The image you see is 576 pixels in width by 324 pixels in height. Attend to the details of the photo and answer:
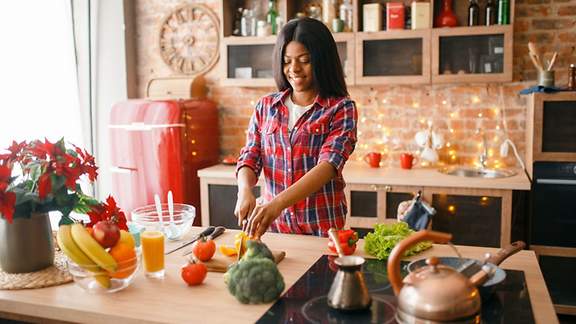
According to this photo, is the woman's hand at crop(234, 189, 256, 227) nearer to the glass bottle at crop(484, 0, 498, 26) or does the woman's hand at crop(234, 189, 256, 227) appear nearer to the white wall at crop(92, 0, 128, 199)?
the glass bottle at crop(484, 0, 498, 26)

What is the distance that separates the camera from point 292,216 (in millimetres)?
2279

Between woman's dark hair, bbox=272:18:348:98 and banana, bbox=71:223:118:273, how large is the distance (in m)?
1.04

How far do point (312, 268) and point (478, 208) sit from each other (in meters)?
1.95

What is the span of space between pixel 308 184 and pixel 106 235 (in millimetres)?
749

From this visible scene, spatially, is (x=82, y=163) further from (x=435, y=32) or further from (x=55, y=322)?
(x=435, y=32)

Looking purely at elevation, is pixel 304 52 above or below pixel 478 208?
above

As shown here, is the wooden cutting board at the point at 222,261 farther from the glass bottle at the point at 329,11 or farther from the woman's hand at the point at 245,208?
the glass bottle at the point at 329,11

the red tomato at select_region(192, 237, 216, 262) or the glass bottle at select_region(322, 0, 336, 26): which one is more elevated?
the glass bottle at select_region(322, 0, 336, 26)

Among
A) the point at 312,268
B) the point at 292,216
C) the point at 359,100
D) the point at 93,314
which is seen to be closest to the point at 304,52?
the point at 292,216

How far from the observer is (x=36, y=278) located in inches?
67.9

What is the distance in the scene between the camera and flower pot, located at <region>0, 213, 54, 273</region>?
1749 mm

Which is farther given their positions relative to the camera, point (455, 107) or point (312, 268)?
point (455, 107)

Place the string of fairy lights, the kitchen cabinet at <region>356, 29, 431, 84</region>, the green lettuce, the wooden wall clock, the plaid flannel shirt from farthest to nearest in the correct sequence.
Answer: the wooden wall clock < the string of fairy lights < the kitchen cabinet at <region>356, 29, 431, 84</region> < the plaid flannel shirt < the green lettuce

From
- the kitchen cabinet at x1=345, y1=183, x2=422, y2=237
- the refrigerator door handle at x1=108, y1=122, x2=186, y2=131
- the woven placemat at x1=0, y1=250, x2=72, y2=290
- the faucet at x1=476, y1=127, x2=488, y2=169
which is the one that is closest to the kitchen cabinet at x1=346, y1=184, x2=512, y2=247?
the kitchen cabinet at x1=345, y1=183, x2=422, y2=237
